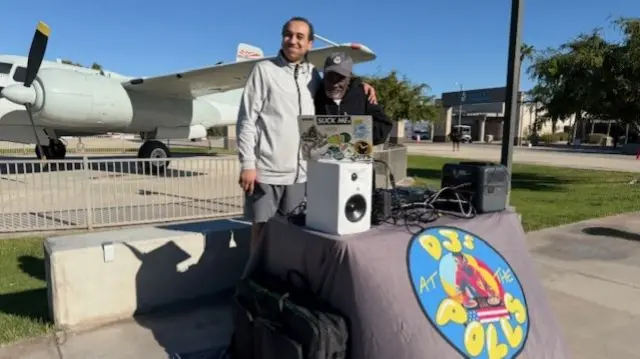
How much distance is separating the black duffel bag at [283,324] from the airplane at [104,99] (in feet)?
30.1

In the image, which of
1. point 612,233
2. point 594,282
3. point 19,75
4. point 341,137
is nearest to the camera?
point 341,137

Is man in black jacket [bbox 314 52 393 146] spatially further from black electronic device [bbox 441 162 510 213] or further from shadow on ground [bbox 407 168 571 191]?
shadow on ground [bbox 407 168 571 191]

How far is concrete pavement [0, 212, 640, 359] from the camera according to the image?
9.81ft

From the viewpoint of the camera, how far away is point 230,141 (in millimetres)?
33500

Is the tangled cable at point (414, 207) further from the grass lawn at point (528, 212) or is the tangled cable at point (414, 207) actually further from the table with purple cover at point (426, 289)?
the grass lawn at point (528, 212)

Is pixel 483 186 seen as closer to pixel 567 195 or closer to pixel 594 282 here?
pixel 594 282

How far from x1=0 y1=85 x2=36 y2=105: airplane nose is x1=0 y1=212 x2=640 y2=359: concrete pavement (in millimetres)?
10987

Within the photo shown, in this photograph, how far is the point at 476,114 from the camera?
69125 millimetres

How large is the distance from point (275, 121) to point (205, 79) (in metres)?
12.3

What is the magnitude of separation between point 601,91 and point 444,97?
58.3 metres

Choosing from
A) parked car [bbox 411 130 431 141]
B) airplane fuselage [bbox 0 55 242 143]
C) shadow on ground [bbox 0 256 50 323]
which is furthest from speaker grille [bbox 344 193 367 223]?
parked car [bbox 411 130 431 141]

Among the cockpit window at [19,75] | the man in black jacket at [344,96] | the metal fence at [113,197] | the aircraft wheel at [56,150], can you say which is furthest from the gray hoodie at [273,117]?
the aircraft wheel at [56,150]

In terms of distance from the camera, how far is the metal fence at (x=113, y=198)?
22.3ft

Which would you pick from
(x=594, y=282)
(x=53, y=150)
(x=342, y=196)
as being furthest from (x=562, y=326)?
(x=53, y=150)
